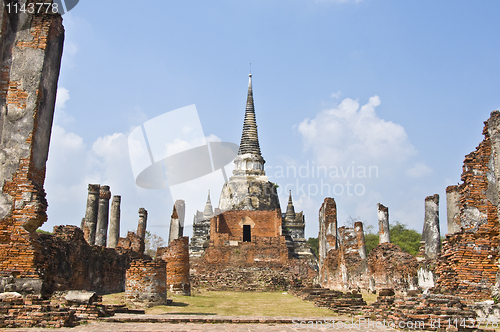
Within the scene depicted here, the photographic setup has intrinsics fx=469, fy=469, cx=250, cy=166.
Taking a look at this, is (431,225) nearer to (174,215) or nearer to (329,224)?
(329,224)

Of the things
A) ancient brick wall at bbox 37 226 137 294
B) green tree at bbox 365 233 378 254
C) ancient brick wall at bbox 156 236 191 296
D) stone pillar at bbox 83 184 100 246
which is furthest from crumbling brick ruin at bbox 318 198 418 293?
green tree at bbox 365 233 378 254

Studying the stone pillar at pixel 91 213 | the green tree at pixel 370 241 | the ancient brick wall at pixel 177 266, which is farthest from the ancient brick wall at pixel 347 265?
the green tree at pixel 370 241

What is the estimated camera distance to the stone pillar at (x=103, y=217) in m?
18.5

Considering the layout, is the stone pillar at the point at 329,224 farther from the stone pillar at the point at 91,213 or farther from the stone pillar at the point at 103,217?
the stone pillar at the point at 91,213

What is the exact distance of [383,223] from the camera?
18.0 metres

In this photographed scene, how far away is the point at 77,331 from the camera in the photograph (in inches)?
239

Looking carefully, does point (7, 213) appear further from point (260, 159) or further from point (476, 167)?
point (260, 159)

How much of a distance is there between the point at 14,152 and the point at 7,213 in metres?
0.98

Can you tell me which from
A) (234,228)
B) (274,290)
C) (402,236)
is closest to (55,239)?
(274,290)

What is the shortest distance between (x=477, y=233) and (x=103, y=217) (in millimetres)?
14310

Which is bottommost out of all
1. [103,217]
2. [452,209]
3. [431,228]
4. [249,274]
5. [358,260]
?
[249,274]

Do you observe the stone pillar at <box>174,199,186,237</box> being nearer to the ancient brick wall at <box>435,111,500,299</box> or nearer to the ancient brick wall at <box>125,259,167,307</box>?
the ancient brick wall at <box>125,259,167,307</box>

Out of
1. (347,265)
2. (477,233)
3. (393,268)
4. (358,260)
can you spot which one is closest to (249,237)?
(347,265)

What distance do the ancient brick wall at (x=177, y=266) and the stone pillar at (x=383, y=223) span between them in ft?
24.5
